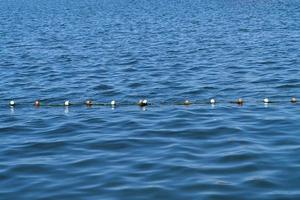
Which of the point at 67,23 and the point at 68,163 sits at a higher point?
the point at 67,23

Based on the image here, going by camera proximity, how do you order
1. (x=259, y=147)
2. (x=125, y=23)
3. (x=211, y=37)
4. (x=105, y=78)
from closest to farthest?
(x=259, y=147) → (x=105, y=78) → (x=211, y=37) → (x=125, y=23)

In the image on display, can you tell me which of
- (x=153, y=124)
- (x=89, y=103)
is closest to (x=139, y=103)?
(x=89, y=103)

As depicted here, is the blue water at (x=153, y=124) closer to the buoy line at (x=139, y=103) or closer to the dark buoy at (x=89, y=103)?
the buoy line at (x=139, y=103)

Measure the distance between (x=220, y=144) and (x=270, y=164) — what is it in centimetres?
282

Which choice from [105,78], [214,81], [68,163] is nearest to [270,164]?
[68,163]

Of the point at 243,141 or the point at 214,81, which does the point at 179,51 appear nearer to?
the point at 214,81

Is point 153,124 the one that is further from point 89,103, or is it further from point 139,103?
point 89,103

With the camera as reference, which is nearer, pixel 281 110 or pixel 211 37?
pixel 281 110

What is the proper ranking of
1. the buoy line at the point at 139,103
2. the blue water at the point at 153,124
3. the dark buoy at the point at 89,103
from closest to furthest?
1. the blue water at the point at 153,124
2. the buoy line at the point at 139,103
3. the dark buoy at the point at 89,103

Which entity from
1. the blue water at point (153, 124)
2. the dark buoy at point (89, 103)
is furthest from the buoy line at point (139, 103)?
the blue water at point (153, 124)

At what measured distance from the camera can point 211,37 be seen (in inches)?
2249

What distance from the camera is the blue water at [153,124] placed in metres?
17.7

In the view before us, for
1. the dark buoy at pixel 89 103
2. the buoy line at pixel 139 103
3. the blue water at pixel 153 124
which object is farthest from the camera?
the dark buoy at pixel 89 103

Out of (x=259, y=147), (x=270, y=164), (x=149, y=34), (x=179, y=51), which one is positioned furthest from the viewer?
(x=149, y=34)
